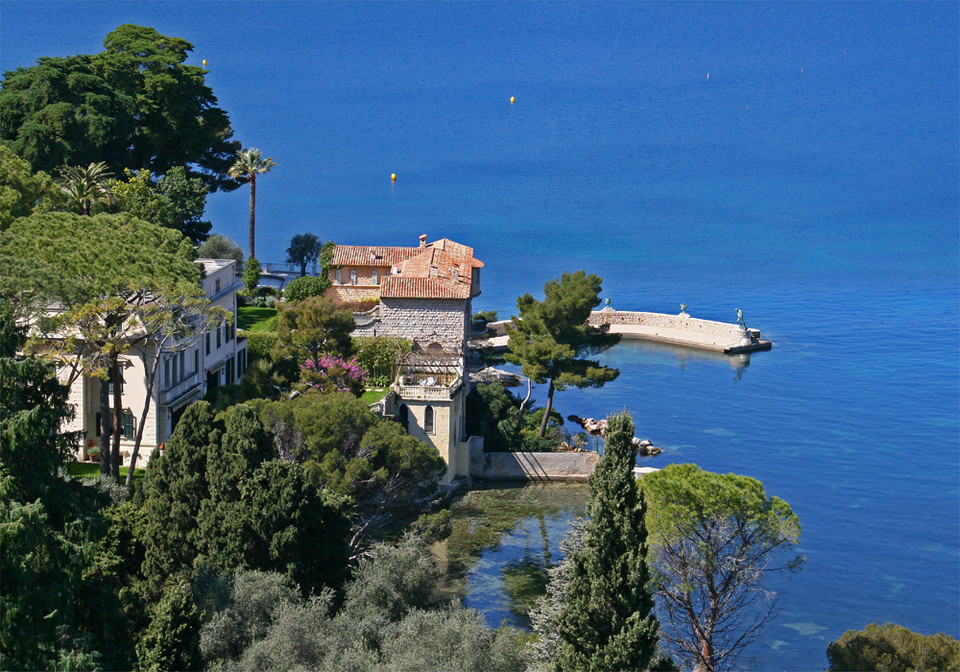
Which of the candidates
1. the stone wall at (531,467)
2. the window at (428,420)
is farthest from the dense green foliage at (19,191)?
the stone wall at (531,467)

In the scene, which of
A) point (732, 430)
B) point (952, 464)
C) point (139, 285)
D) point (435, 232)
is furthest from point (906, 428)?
point (435, 232)

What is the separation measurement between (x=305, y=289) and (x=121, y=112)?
1363 centimetres

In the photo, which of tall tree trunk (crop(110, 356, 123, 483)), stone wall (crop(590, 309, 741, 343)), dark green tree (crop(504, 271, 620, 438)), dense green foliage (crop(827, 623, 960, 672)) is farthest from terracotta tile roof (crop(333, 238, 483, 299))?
dense green foliage (crop(827, 623, 960, 672))

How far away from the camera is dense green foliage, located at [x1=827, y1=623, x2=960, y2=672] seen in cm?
2769

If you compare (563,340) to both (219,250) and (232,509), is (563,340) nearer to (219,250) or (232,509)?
(219,250)

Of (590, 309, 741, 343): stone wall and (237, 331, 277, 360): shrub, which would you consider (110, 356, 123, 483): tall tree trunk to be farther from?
(590, 309, 741, 343): stone wall

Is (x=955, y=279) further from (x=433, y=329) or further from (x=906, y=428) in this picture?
(x=433, y=329)

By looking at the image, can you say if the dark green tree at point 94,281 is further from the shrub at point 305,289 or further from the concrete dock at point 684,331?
the concrete dock at point 684,331

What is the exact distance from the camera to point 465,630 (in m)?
25.1


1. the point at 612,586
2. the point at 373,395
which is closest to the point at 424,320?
the point at 373,395

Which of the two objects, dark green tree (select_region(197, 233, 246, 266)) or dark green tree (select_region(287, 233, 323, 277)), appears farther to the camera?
dark green tree (select_region(287, 233, 323, 277))

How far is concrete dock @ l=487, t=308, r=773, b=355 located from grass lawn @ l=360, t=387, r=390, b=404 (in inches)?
1403

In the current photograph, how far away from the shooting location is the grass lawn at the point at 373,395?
50.0 m

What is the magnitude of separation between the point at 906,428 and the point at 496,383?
25067mm
